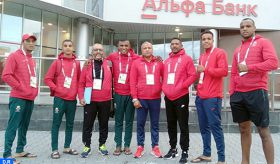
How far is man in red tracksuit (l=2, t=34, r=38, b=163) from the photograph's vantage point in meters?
5.10

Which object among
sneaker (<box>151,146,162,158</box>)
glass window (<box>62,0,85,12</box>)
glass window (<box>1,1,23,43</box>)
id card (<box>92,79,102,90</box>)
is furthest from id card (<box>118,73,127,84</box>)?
glass window (<box>62,0,85,12</box>)

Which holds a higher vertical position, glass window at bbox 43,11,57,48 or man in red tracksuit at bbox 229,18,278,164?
glass window at bbox 43,11,57,48

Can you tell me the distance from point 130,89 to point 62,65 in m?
1.32

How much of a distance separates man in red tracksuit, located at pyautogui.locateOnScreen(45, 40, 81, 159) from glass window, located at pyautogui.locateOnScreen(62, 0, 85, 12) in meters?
9.80

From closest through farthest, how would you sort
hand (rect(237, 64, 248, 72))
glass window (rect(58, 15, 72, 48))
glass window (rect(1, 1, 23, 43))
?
hand (rect(237, 64, 248, 72))
glass window (rect(1, 1, 23, 43))
glass window (rect(58, 15, 72, 48))

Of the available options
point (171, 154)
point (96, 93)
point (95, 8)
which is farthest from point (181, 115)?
point (95, 8)

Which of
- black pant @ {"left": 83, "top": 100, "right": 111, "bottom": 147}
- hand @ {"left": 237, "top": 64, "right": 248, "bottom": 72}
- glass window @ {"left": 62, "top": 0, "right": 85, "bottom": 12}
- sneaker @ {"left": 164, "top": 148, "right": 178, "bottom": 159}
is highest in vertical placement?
glass window @ {"left": 62, "top": 0, "right": 85, "bottom": 12}

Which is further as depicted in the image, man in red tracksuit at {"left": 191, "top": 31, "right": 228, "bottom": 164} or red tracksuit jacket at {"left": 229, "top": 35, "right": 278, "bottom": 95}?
man in red tracksuit at {"left": 191, "top": 31, "right": 228, "bottom": 164}

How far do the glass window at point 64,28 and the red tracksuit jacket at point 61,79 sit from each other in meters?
10.9

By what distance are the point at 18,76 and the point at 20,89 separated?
225 mm

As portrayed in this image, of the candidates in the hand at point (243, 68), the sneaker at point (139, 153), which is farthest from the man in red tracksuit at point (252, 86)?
the sneaker at point (139, 153)

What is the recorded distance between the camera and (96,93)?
224 inches

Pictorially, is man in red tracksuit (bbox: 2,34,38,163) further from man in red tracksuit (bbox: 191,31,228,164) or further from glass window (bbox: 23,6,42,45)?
glass window (bbox: 23,6,42,45)

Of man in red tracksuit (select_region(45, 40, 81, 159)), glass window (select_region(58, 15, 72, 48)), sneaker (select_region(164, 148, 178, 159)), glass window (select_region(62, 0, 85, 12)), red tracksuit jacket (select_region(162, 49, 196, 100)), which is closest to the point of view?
red tracksuit jacket (select_region(162, 49, 196, 100))
